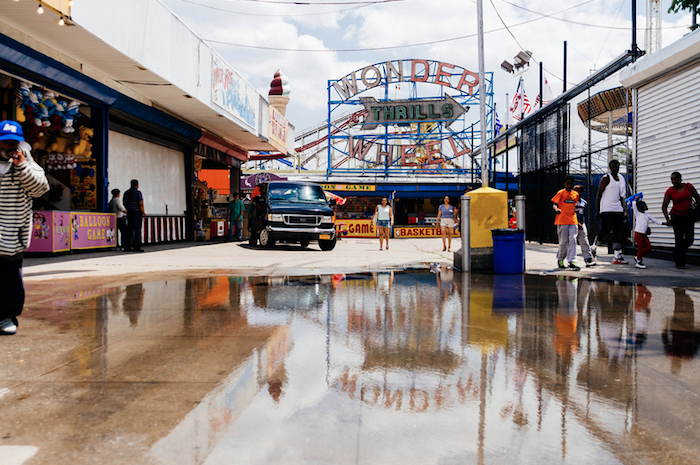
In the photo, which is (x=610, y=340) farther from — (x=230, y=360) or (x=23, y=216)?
(x=23, y=216)

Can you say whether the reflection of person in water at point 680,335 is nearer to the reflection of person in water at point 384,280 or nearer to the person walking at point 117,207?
the reflection of person in water at point 384,280

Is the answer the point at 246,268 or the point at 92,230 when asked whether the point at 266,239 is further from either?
the point at 246,268

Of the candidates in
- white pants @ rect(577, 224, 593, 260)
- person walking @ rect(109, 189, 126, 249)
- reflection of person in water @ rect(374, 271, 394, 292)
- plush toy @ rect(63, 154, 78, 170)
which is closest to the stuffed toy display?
plush toy @ rect(63, 154, 78, 170)

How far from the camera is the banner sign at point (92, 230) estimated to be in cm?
1308

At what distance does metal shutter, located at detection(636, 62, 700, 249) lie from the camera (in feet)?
36.2

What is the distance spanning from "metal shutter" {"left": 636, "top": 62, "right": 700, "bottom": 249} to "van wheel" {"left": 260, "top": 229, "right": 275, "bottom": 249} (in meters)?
10.1

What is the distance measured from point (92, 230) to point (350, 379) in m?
12.3

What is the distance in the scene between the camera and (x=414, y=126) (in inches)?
1527

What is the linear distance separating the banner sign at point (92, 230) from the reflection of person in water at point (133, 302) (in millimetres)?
6438

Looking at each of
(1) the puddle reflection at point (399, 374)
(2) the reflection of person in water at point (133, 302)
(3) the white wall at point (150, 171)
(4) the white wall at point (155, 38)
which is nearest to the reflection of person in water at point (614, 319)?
(1) the puddle reflection at point (399, 374)

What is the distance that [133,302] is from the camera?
624 centimetres

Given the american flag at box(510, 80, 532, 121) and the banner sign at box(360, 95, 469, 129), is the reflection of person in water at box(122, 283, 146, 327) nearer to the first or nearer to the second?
the banner sign at box(360, 95, 469, 129)

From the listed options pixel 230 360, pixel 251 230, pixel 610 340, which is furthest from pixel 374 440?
pixel 251 230

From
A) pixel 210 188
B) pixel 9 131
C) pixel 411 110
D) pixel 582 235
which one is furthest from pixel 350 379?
pixel 411 110
